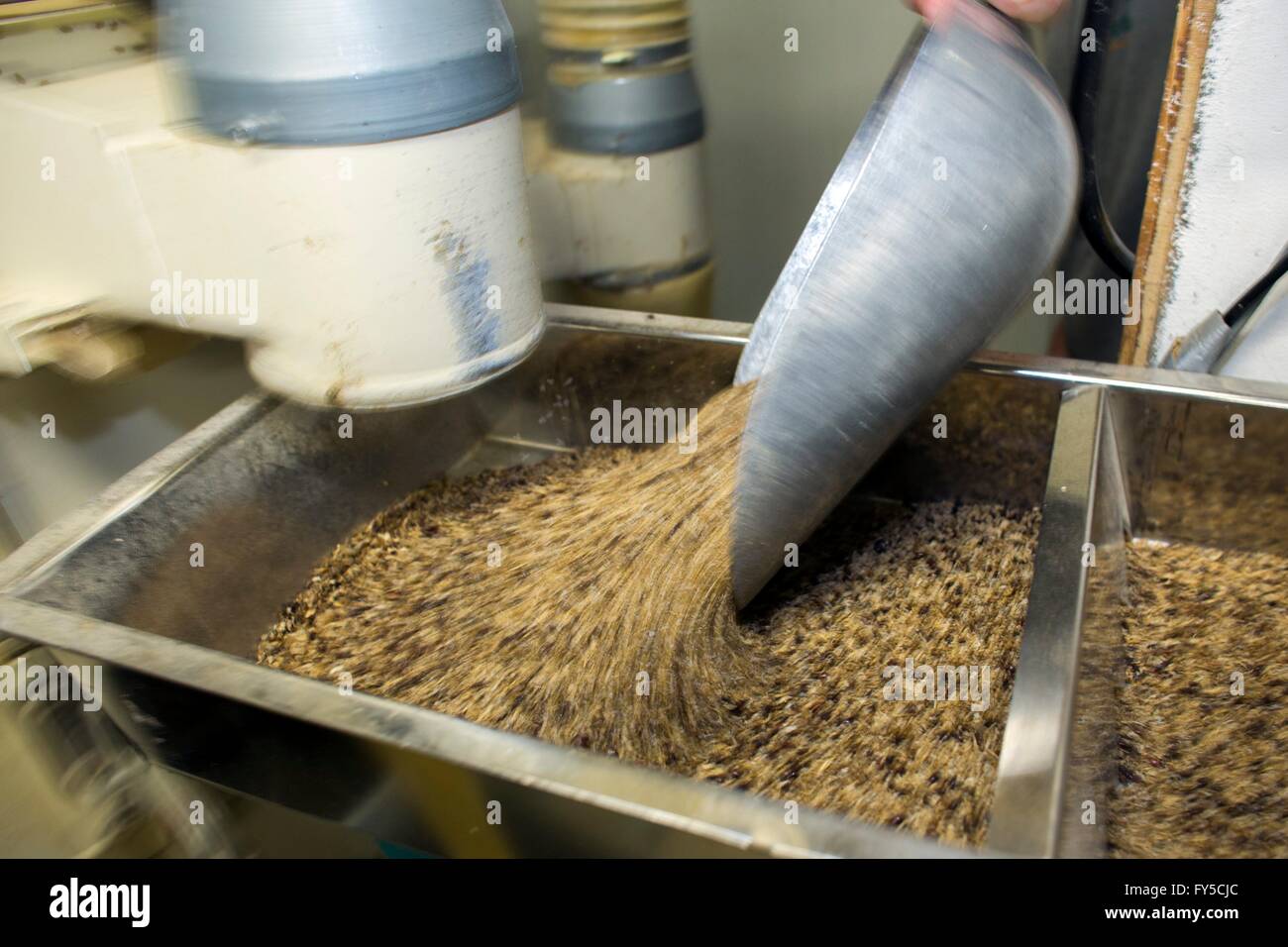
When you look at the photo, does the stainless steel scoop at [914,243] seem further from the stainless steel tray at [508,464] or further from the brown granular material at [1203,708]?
the brown granular material at [1203,708]

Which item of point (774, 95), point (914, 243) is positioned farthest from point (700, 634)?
point (774, 95)

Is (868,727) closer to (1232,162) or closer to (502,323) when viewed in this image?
(502,323)

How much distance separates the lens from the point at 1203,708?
1.00 m

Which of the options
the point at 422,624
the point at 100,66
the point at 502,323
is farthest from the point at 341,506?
the point at 100,66

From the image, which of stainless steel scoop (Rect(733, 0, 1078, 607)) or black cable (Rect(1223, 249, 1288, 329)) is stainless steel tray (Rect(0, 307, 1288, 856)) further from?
stainless steel scoop (Rect(733, 0, 1078, 607))

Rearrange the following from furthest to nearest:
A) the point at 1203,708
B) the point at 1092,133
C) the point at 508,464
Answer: the point at 508,464
the point at 1092,133
the point at 1203,708

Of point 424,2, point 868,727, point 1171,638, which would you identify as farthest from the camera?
point 1171,638

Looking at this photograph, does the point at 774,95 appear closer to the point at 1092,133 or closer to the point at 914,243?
the point at 1092,133

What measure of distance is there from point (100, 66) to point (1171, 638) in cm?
150

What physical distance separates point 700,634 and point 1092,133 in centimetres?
96

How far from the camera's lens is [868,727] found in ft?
3.23

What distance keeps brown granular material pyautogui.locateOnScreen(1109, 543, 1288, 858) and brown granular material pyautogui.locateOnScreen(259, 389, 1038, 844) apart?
0.14 m

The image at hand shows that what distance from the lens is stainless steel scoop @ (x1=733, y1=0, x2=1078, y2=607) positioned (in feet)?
2.67

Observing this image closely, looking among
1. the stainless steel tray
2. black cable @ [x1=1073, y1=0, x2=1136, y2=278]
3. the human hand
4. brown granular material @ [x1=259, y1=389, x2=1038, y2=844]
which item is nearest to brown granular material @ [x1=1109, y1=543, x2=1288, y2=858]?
the stainless steel tray
